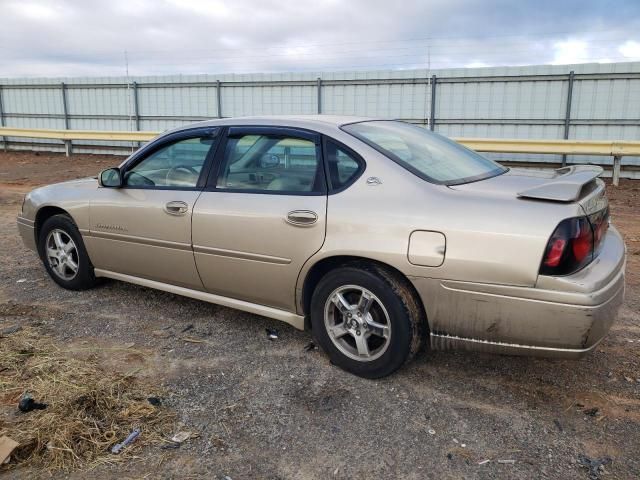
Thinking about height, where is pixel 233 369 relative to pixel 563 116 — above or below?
below

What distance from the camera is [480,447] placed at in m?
2.74

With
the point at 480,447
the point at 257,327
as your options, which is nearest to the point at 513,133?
the point at 257,327

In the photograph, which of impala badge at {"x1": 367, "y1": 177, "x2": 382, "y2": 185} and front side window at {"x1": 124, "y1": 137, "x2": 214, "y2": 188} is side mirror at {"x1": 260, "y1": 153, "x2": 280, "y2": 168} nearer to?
front side window at {"x1": 124, "y1": 137, "x2": 214, "y2": 188}

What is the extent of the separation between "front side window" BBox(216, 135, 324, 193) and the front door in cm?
21

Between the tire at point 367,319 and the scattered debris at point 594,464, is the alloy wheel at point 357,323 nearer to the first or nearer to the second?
the tire at point 367,319

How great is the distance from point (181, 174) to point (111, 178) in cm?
72

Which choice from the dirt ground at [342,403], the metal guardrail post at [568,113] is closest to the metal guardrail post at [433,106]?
the metal guardrail post at [568,113]

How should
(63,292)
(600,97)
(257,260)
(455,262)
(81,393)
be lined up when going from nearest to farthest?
1. (455,262)
2. (81,393)
3. (257,260)
4. (63,292)
5. (600,97)

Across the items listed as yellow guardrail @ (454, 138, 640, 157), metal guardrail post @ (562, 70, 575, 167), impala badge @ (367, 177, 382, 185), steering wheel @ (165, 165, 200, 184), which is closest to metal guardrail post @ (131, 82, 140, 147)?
yellow guardrail @ (454, 138, 640, 157)

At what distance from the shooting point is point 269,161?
12.5 feet

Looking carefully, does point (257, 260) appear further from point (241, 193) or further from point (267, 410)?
point (267, 410)

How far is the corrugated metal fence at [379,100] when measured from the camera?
517 inches

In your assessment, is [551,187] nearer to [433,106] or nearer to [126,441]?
[126,441]

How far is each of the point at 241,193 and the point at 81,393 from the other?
1.60 meters
